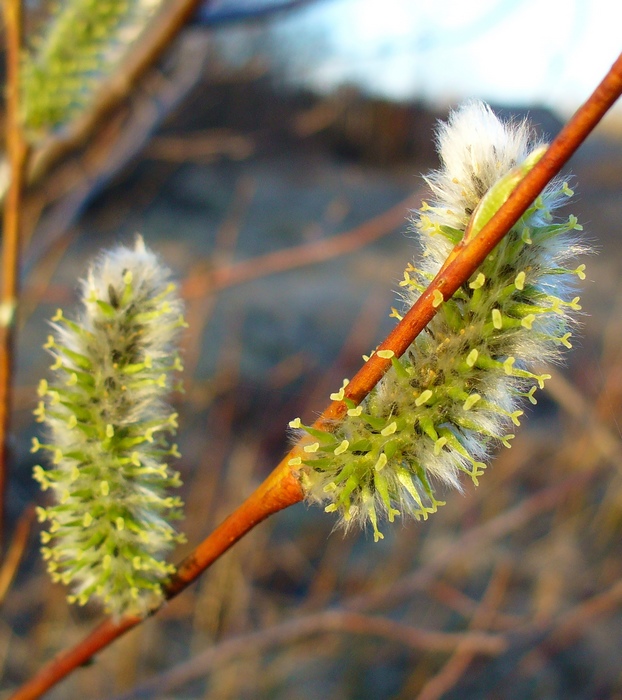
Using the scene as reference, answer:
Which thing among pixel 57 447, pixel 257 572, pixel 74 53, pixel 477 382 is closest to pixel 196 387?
pixel 257 572

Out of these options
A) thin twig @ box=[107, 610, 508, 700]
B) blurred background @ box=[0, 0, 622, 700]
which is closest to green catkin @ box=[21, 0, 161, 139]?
blurred background @ box=[0, 0, 622, 700]

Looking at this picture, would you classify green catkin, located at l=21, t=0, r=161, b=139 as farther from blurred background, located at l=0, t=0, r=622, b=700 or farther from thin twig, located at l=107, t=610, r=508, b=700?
thin twig, located at l=107, t=610, r=508, b=700

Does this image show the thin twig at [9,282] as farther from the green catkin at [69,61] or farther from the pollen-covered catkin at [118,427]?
the pollen-covered catkin at [118,427]

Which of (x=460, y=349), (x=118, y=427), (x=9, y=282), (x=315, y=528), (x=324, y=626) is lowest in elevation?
(x=315, y=528)

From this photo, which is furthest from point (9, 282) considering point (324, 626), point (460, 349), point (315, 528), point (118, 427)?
point (315, 528)

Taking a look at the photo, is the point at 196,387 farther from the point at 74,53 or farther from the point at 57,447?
the point at 57,447

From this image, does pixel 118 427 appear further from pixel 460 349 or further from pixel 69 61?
pixel 69 61
